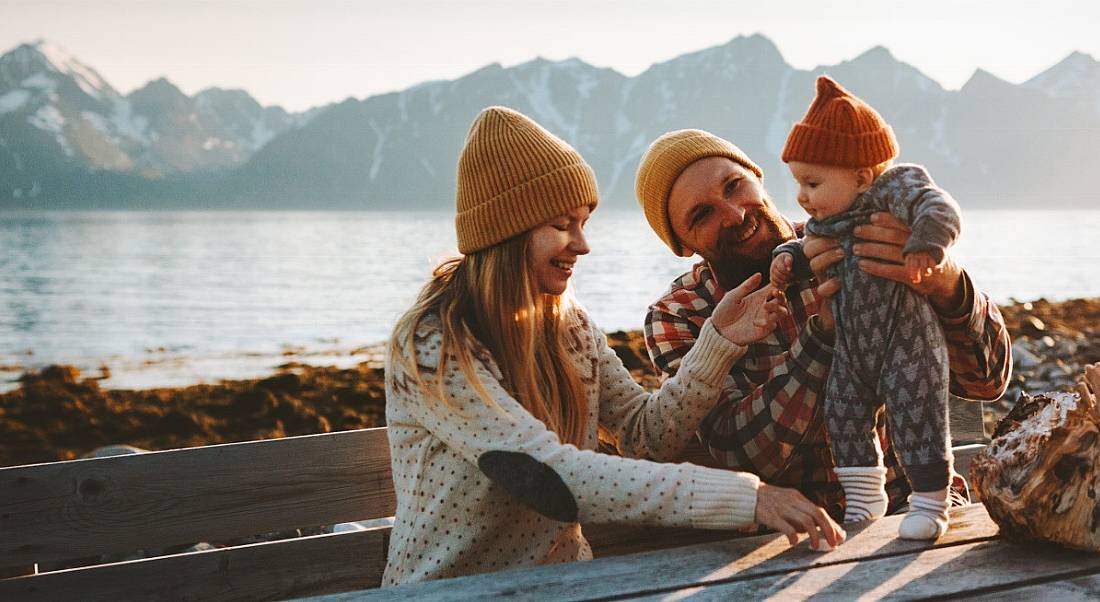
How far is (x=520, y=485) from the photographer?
7.41 feet

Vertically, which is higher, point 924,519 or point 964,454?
point 924,519

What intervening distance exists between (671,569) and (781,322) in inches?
49.4

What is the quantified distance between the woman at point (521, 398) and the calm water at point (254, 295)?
1.00 feet

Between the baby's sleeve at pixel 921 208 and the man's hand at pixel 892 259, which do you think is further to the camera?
the man's hand at pixel 892 259

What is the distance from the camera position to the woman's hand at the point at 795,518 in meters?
2.12

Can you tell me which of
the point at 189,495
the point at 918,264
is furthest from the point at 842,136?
the point at 189,495

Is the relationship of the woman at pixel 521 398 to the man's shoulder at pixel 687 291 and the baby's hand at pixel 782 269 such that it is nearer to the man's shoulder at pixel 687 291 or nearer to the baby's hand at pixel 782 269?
the baby's hand at pixel 782 269

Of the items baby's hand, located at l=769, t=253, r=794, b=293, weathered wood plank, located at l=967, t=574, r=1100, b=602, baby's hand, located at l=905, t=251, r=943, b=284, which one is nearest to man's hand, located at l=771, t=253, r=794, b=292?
baby's hand, located at l=769, t=253, r=794, b=293

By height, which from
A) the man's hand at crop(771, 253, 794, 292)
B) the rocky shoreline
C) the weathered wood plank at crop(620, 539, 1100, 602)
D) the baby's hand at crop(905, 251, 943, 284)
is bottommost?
the rocky shoreline

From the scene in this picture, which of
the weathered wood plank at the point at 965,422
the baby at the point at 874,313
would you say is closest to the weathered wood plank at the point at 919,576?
the baby at the point at 874,313

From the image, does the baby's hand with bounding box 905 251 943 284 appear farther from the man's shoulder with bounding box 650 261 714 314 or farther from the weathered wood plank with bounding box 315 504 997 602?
the man's shoulder with bounding box 650 261 714 314

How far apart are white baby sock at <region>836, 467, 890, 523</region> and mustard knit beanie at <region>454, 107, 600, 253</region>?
922mm

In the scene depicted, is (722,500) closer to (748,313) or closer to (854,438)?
(854,438)

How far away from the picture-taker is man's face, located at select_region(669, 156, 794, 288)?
10.2 feet
